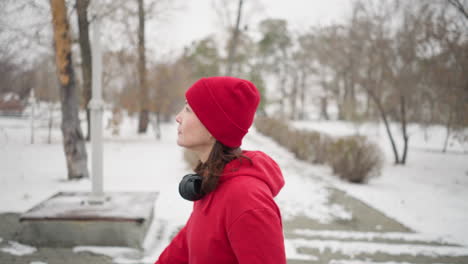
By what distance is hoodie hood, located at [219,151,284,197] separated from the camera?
3.70ft

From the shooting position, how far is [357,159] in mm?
6859

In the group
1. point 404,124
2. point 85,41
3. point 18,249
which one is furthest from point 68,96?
point 404,124

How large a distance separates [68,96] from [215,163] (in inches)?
206

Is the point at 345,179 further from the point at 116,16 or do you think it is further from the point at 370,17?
the point at 116,16

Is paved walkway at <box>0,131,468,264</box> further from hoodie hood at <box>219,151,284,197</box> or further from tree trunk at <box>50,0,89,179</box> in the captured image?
hoodie hood at <box>219,151,284,197</box>

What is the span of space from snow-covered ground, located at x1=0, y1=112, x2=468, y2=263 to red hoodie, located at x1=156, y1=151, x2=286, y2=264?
2109 millimetres

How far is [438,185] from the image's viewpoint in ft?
22.6

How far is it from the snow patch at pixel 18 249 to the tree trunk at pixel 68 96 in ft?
8.98

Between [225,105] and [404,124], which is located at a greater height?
[225,105]

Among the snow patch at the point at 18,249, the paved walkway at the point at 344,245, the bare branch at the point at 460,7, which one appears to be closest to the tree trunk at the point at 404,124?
the bare branch at the point at 460,7

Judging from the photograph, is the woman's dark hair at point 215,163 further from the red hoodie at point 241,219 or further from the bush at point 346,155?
the bush at point 346,155

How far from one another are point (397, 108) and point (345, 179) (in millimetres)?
4459

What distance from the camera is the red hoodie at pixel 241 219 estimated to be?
3.05 ft

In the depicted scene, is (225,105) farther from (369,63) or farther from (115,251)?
(369,63)
